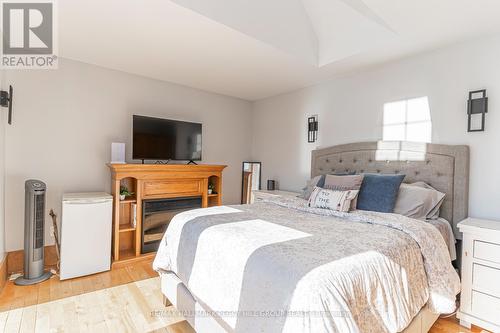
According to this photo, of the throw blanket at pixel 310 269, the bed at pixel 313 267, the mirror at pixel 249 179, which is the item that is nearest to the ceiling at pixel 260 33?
the bed at pixel 313 267

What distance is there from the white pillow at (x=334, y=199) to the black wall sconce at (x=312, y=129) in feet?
4.59

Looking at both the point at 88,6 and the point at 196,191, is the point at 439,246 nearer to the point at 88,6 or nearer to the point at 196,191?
the point at 196,191

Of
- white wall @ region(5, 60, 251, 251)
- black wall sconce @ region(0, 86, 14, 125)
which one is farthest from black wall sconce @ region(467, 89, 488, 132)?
black wall sconce @ region(0, 86, 14, 125)

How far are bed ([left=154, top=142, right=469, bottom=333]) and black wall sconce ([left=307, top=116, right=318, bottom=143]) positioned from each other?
5.14ft

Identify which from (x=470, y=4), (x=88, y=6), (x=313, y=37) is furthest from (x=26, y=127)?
(x=470, y=4)

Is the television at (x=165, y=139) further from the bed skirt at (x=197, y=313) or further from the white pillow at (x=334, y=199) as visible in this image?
the white pillow at (x=334, y=199)

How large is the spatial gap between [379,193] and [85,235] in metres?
3.03

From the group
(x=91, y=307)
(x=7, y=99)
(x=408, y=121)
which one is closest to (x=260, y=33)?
(x=408, y=121)

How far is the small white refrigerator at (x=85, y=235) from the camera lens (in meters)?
2.62

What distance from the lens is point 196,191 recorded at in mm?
3691

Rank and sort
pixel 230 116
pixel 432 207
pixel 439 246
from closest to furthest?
pixel 439 246 → pixel 432 207 → pixel 230 116

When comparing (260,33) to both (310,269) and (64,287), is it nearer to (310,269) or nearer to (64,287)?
(310,269)

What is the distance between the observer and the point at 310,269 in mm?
1160

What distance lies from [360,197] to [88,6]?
2.84m
